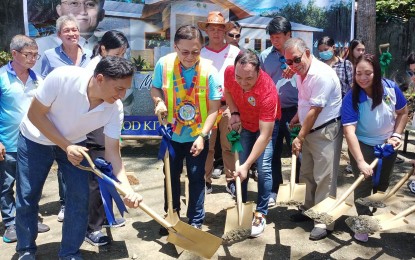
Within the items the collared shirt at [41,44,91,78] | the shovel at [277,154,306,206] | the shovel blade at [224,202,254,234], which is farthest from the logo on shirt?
the collared shirt at [41,44,91,78]

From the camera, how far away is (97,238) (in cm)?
358

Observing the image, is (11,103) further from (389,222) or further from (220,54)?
(389,222)

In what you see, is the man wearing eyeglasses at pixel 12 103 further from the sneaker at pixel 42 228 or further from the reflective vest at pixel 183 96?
the reflective vest at pixel 183 96

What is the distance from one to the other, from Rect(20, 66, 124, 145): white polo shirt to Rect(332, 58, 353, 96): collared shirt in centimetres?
291

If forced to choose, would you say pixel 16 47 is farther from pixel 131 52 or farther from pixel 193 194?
pixel 131 52

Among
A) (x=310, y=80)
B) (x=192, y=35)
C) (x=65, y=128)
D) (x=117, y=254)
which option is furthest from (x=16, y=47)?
(x=310, y=80)

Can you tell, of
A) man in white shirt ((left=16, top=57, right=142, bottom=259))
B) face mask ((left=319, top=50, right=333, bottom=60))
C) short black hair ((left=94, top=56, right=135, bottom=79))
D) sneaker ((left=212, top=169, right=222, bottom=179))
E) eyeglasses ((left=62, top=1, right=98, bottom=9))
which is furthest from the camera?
eyeglasses ((left=62, top=1, right=98, bottom=9))

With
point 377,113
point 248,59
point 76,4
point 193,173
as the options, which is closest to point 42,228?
point 193,173

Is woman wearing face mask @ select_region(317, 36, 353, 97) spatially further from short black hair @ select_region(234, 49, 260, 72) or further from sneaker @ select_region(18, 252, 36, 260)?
→ sneaker @ select_region(18, 252, 36, 260)

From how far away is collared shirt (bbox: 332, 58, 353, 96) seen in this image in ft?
16.2

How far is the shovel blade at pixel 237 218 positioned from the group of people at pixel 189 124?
9.6 inches

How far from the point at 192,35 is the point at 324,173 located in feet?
5.17

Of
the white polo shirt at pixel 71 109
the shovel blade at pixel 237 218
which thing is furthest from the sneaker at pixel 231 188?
the white polo shirt at pixel 71 109

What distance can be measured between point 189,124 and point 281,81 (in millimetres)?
1313
